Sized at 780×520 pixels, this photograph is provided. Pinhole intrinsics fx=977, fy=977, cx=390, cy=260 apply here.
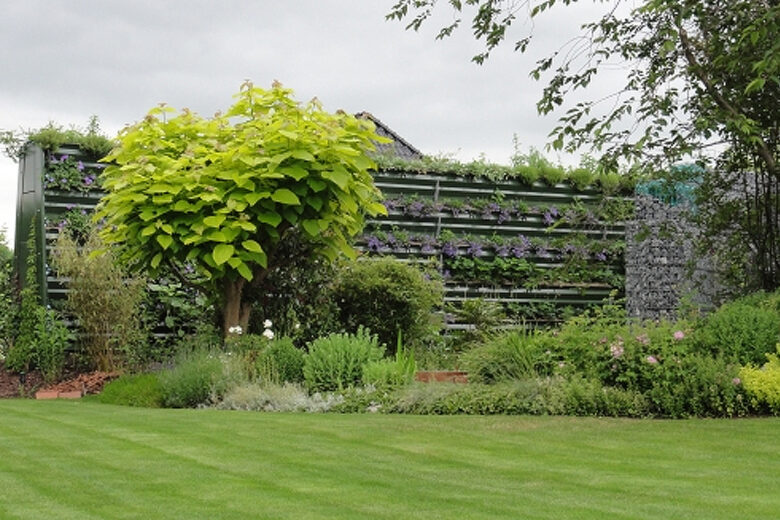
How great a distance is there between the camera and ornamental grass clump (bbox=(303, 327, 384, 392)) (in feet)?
30.0

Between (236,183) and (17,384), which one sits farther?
(17,384)

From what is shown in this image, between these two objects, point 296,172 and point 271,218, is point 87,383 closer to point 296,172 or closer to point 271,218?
point 271,218

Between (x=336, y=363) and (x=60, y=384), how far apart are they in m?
4.03

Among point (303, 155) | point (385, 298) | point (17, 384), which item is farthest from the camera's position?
point (385, 298)

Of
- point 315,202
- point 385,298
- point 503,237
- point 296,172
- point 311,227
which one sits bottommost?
point 385,298

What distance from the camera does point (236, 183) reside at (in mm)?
9688

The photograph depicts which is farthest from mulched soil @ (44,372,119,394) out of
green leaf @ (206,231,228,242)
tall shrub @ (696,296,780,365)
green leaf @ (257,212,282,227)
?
tall shrub @ (696,296,780,365)

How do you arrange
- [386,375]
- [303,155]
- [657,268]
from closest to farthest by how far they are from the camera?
1. [386,375]
2. [303,155]
3. [657,268]

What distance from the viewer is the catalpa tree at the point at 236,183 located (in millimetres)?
9602

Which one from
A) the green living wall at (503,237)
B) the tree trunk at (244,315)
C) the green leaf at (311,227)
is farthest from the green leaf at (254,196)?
the green living wall at (503,237)

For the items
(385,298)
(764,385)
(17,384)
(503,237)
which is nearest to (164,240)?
(385,298)

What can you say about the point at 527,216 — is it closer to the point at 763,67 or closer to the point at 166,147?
the point at 166,147

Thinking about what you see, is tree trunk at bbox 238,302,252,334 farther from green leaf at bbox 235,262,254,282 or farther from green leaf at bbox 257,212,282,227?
green leaf at bbox 257,212,282,227

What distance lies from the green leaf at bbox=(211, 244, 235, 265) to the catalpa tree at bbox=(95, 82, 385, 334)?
13 millimetres
